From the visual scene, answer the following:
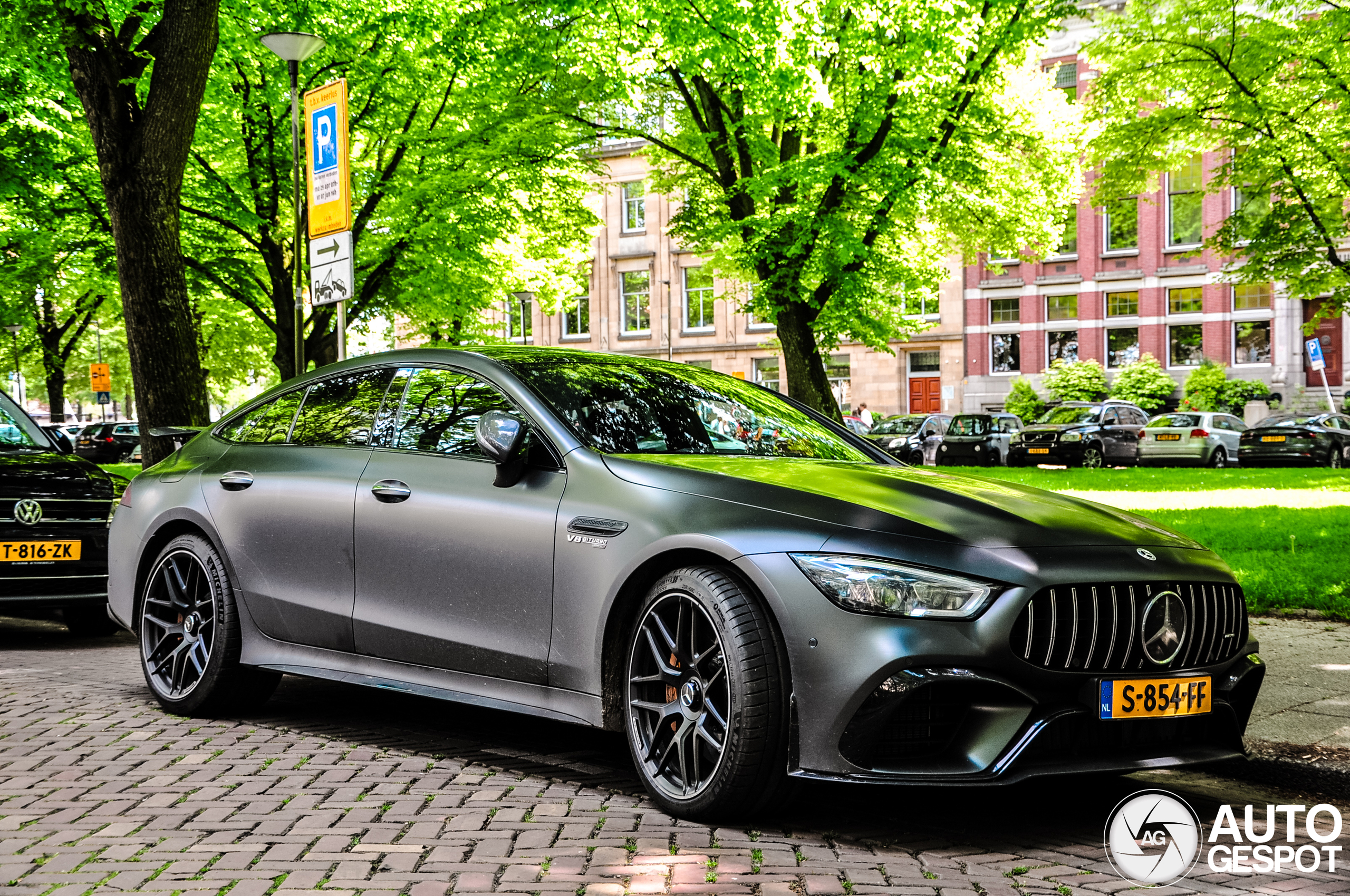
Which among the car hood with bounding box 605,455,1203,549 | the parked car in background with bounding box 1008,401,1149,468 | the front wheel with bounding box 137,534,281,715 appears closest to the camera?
the car hood with bounding box 605,455,1203,549

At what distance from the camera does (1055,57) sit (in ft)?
165

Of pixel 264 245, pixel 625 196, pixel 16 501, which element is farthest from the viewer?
pixel 625 196

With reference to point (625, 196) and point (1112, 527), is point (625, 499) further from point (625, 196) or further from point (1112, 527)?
point (625, 196)

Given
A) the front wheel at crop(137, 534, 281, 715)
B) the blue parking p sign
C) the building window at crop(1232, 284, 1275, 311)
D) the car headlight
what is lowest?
the front wheel at crop(137, 534, 281, 715)

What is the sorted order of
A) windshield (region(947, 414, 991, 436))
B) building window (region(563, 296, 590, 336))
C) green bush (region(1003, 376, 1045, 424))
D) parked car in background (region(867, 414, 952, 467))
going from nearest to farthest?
windshield (region(947, 414, 991, 436)) → parked car in background (region(867, 414, 952, 467)) → green bush (region(1003, 376, 1045, 424)) → building window (region(563, 296, 590, 336))

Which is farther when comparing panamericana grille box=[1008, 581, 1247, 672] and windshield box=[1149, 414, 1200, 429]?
windshield box=[1149, 414, 1200, 429]

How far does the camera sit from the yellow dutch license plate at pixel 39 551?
26.5 feet

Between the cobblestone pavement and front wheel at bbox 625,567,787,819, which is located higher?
front wheel at bbox 625,567,787,819

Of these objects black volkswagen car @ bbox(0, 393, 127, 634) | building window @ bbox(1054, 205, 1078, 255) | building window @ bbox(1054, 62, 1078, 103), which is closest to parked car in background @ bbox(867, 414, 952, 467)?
building window @ bbox(1054, 205, 1078, 255)

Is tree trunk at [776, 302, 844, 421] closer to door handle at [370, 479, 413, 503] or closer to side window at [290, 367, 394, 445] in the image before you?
side window at [290, 367, 394, 445]

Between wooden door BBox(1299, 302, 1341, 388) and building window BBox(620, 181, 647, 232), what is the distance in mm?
27115

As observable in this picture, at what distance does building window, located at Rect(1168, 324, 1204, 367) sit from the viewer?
4825 centimetres

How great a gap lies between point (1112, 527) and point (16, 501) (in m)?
6.76

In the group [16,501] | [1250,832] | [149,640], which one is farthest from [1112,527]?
[16,501]
